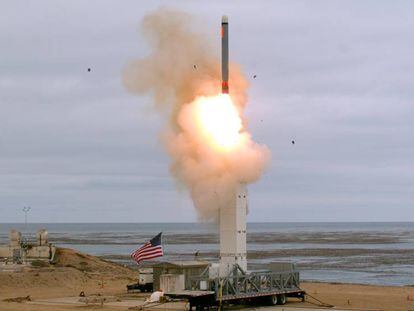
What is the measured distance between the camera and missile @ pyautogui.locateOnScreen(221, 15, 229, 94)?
1687 inches

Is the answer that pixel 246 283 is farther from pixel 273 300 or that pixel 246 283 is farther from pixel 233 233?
pixel 233 233

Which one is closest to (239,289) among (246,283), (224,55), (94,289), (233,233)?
(246,283)

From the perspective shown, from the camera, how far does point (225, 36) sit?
43625mm

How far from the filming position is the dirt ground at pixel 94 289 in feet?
142

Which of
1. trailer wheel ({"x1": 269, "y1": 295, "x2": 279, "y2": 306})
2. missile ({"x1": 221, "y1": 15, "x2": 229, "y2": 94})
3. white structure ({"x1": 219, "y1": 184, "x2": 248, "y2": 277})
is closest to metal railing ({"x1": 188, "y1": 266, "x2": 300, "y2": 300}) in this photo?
trailer wheel ({"x1": 269, "y1": 295, "x2": 279, "y2": 306})

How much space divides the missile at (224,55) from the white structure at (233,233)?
5.51m

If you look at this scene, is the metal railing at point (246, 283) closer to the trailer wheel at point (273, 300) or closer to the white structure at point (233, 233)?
the trailer wheel at point (273, 300)

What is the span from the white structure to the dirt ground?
142 inches

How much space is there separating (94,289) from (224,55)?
18.6m

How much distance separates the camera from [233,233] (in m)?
43.2

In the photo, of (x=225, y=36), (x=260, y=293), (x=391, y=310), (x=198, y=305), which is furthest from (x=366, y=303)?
(x=225, y=36)

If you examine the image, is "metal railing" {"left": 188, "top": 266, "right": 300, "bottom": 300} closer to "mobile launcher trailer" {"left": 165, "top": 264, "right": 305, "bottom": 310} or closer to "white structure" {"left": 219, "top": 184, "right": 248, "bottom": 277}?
"mobile launcher trailer" {"left": 165, "top": 264, "right": 305, "bottom": 310}

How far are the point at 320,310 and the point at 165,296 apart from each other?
7.80 metres

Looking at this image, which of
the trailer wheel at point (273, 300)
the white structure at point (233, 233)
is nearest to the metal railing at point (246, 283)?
the trailer wheel at point (273, 300)
